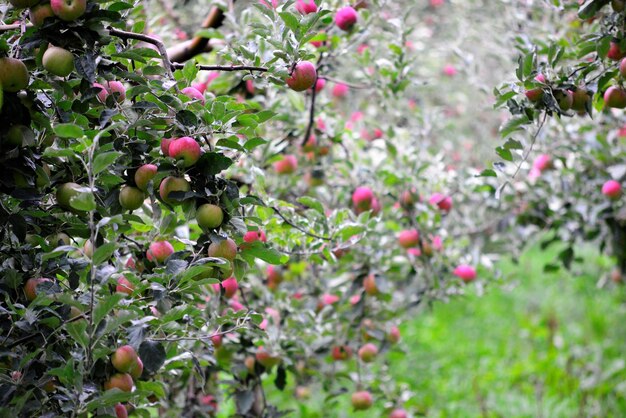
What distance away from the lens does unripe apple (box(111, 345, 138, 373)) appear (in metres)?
1.21

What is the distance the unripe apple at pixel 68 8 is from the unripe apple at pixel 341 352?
1432 mm

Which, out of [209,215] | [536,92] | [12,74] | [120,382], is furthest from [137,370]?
[536,92]

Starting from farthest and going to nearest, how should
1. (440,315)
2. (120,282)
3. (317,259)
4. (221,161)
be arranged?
(440,315) → (317,259) → (120,282) → (221,161)

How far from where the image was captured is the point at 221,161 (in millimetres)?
1187

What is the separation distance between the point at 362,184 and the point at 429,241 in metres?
0.33

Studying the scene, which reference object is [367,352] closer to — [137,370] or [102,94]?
[137,370]

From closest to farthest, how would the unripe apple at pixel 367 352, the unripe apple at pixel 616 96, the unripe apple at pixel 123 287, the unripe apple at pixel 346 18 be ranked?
the unripe apple at pixel 123 287, the unripe apple at pixel 616 96, the unripe apple at pixel 346 18, the unripe apple at pixel 367 352

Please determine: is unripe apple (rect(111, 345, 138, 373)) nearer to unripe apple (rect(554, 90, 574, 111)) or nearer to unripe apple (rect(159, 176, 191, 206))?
unripe apple (rect(159, 176, 191, 206))

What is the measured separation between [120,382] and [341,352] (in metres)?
1.11

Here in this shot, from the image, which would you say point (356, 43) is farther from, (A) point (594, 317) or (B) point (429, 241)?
(A) point (594, 317)

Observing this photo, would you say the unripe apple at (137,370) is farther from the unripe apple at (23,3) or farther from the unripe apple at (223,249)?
the unripe apple at (23,3)

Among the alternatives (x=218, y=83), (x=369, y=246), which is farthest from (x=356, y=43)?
(x=369, y=246)

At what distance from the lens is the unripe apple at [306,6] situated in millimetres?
1781

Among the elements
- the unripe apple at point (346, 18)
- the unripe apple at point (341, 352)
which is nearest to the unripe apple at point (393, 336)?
the unripe apple at point (341, 352)
